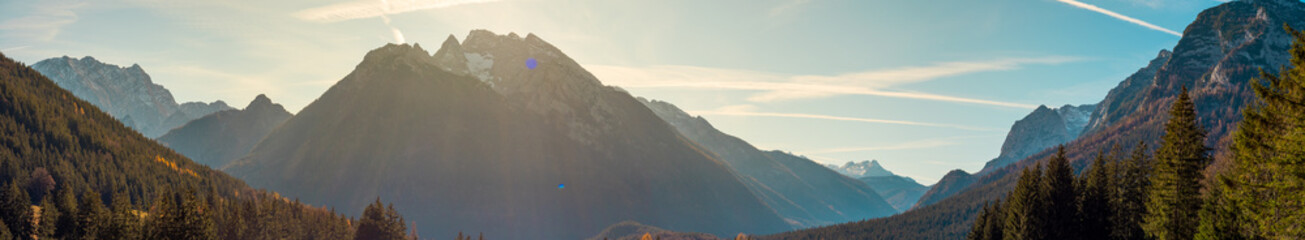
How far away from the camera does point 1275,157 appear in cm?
3584

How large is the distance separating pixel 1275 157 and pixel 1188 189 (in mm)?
20212

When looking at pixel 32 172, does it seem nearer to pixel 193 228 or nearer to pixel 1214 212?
pixel 193 228

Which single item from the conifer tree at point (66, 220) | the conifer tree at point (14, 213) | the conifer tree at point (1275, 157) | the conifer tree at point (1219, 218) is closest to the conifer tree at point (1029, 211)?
the conifer tree at point (1219, 218)

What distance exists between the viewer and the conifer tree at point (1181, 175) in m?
53.6

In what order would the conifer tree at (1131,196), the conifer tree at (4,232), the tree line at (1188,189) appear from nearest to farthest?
1. the tree line at (1188,189)
2. the conifer tree at (1131,196)
3. the conifer tree at (4,232)

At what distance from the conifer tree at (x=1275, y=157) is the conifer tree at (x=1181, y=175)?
9.97 meters

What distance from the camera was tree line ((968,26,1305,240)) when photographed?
1389 inches

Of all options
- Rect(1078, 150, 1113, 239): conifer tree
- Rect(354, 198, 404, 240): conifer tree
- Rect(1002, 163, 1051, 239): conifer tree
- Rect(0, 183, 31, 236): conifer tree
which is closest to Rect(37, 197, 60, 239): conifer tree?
Rect(0, 183, 31, 236): conifer tree

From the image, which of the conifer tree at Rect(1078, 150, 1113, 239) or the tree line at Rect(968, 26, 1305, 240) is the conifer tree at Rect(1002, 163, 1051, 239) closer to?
the tree line at Rect(968, 26, 1305, 240)

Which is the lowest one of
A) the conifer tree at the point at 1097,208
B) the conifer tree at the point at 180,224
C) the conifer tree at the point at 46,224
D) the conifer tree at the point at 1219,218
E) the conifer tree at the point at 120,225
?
the conifer tree at the point at 1219,218

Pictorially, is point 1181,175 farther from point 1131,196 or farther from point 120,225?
point 120,225

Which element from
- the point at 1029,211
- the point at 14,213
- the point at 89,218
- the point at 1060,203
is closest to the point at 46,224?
the point at 89,218

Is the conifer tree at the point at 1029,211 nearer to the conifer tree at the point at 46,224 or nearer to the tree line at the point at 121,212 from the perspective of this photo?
the tree line at the point at 121,212

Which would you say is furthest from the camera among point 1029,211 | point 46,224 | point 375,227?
point 375,227
